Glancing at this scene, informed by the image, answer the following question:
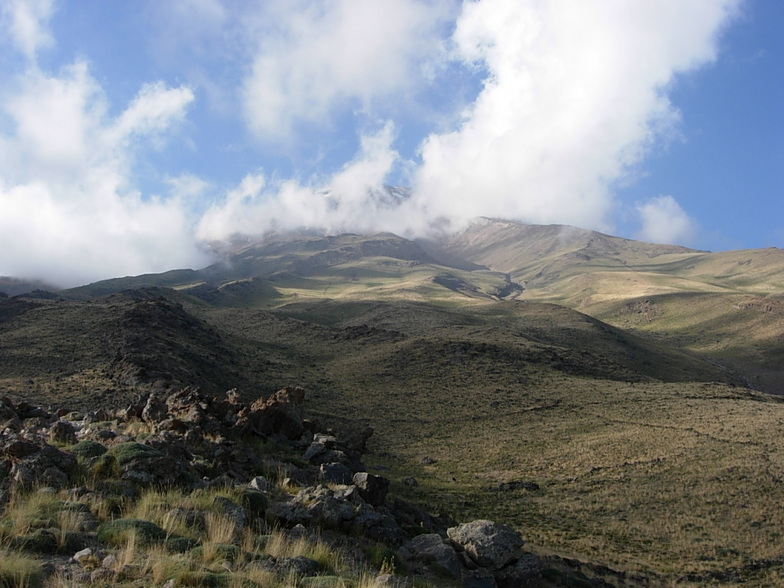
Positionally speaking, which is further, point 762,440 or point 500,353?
point 500,353

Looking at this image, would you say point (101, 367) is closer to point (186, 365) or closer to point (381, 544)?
point (186, 365)

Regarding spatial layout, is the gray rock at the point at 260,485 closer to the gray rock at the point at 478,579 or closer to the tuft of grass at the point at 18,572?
the gray rock at the point at 478,579

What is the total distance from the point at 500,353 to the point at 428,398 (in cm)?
1798

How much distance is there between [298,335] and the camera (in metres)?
78.6

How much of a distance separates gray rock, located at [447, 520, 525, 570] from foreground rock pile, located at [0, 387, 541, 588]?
3 cm

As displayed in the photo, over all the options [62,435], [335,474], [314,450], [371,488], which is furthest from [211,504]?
[314,450]

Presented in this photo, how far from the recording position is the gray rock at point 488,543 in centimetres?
1268

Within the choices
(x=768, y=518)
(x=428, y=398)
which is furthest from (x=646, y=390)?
(x=768, y=518)

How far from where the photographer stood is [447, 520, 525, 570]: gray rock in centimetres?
1268

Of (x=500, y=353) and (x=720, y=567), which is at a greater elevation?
(x=500, y=353)

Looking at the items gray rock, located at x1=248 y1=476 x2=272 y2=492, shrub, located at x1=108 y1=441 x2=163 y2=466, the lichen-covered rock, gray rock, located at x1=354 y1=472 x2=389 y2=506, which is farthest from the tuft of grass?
gray rock, located at x1=354 y1=472 x2=389 y2=506

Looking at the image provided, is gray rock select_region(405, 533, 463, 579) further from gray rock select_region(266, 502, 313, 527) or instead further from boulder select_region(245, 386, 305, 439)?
boulder select_region(245, 386, 305, 439)

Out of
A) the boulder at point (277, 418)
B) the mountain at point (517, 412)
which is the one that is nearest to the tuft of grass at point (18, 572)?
the boulder at point (277, 418)

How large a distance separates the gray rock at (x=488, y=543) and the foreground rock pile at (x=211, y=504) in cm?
3
